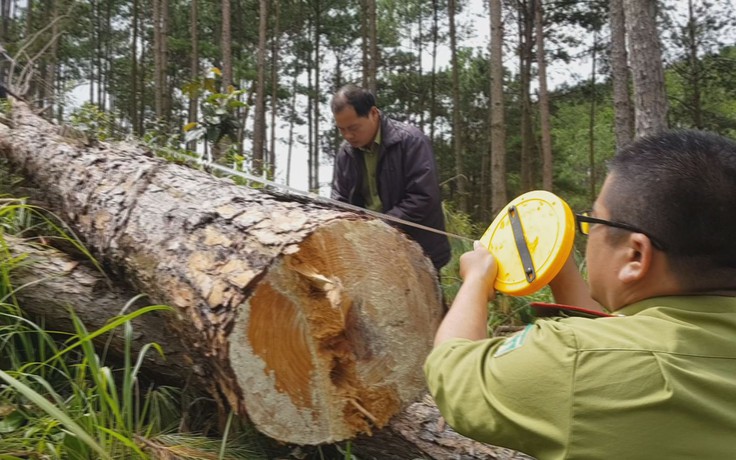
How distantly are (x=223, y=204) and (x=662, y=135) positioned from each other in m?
1.58

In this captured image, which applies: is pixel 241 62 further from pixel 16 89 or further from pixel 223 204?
pixel 223 204

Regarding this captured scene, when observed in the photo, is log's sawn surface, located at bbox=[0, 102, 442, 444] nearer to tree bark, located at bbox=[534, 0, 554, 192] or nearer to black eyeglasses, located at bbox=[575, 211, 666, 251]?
black eyeglasses, located at bbox=[575, 211, 666, 251]

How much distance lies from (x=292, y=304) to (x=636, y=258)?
1.10 m

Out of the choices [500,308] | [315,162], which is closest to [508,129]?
[315,162]

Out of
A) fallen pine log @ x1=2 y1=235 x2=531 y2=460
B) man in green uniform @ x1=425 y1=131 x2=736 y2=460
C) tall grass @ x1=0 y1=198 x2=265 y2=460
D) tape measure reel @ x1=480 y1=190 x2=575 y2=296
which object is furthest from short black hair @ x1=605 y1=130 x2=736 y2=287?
tall grass @ x1=0 y1=198 x2=265 y2=460

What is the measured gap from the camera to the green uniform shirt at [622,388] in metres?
0.94

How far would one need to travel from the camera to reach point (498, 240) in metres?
1.56

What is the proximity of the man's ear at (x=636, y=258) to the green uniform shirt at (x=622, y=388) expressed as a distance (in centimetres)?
6

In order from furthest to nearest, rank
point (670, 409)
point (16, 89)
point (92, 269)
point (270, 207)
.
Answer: point (16, 89) → point (92, 269) → point (270, 207) → point (670, 409)

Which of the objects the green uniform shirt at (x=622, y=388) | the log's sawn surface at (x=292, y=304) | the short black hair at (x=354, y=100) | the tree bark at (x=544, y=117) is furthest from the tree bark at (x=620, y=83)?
the green uniform shirt at (x=622, y=388)

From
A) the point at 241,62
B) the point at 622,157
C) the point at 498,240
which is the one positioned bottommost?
the point at 498,240

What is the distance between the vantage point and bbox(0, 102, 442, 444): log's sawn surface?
5.94 ft

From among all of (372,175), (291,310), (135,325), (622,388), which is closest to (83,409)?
(135,325)

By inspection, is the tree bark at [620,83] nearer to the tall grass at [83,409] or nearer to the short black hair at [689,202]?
the tall grass at [83,409]
